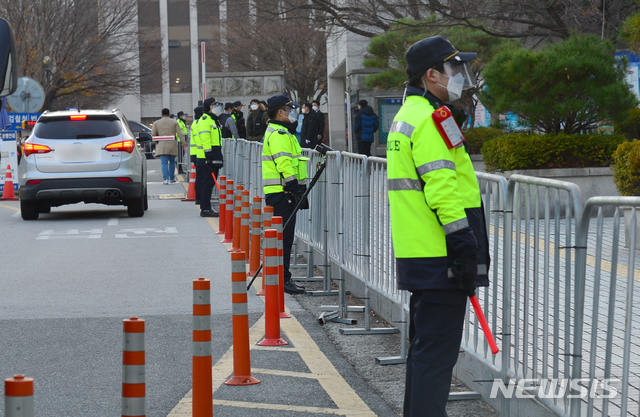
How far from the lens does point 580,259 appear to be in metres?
3.93

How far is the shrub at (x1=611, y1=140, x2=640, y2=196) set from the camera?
10.4 metres

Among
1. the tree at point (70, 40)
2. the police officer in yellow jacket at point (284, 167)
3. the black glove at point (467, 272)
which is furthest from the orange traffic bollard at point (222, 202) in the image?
the tree at point (70, 40)

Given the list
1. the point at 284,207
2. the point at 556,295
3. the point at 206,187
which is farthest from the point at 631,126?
the point at 556,295

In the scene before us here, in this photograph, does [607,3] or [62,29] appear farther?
[62,29]

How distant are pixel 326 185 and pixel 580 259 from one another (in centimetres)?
496

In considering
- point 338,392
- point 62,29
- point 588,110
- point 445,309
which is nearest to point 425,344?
point 445,309

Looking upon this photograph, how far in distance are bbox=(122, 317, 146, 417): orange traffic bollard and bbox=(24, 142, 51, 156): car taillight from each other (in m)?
11.9

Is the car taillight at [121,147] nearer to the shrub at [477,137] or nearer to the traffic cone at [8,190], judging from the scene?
the traffic cone at [8,190]

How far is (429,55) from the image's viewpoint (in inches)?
165

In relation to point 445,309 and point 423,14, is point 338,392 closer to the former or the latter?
point 445,309

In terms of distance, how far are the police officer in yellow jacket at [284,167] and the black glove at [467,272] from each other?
497cm

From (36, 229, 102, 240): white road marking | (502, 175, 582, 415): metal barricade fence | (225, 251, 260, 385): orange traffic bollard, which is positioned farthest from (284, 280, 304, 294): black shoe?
(36, 229, 102, 240): white road marking

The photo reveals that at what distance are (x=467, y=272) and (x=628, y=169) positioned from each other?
23.8 ft

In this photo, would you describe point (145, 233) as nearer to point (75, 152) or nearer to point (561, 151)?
point (75, 152)
